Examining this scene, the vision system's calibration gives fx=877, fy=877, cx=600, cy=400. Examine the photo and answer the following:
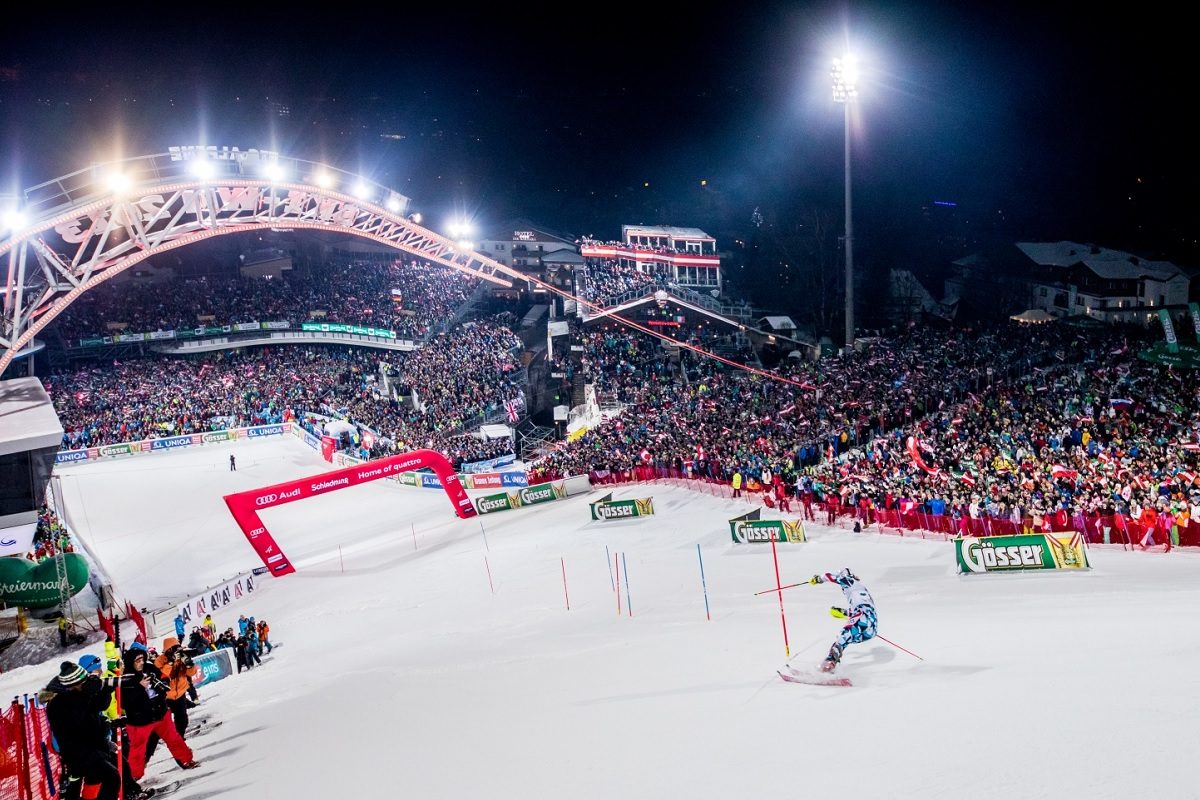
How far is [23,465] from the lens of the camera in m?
19.5

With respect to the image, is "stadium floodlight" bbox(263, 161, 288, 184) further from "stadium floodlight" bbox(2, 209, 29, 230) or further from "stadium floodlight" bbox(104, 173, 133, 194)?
"stadium floodlight" bbox(2, 209, 29, 230)

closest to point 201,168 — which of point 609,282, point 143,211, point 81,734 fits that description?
→ point 143,211

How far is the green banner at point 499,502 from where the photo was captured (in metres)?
29.1

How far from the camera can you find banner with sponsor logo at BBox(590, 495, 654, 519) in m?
24.8

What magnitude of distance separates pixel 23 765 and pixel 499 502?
21718 mm

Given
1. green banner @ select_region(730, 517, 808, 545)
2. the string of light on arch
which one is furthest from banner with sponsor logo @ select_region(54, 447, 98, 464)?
green banner @ select_region(730, 517, 808, 545)

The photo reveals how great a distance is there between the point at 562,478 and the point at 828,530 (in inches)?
470

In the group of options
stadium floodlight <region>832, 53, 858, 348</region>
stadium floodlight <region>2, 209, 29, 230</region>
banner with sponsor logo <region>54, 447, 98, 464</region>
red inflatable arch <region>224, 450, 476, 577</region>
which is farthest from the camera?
banner with sponsor logo <region>54, 447, 98, 464</region>

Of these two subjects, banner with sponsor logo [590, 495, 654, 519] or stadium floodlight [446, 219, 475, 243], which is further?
stadium floodlight [446, 219, 475, 243]

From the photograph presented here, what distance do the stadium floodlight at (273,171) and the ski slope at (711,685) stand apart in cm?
1198

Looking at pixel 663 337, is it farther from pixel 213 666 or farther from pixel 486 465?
pixel 213 666

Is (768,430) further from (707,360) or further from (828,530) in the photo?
(707,360)

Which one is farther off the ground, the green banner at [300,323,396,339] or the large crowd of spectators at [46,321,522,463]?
the green banner at [300,323,396,339]

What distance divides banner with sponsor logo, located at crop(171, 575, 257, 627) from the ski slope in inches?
22.2
